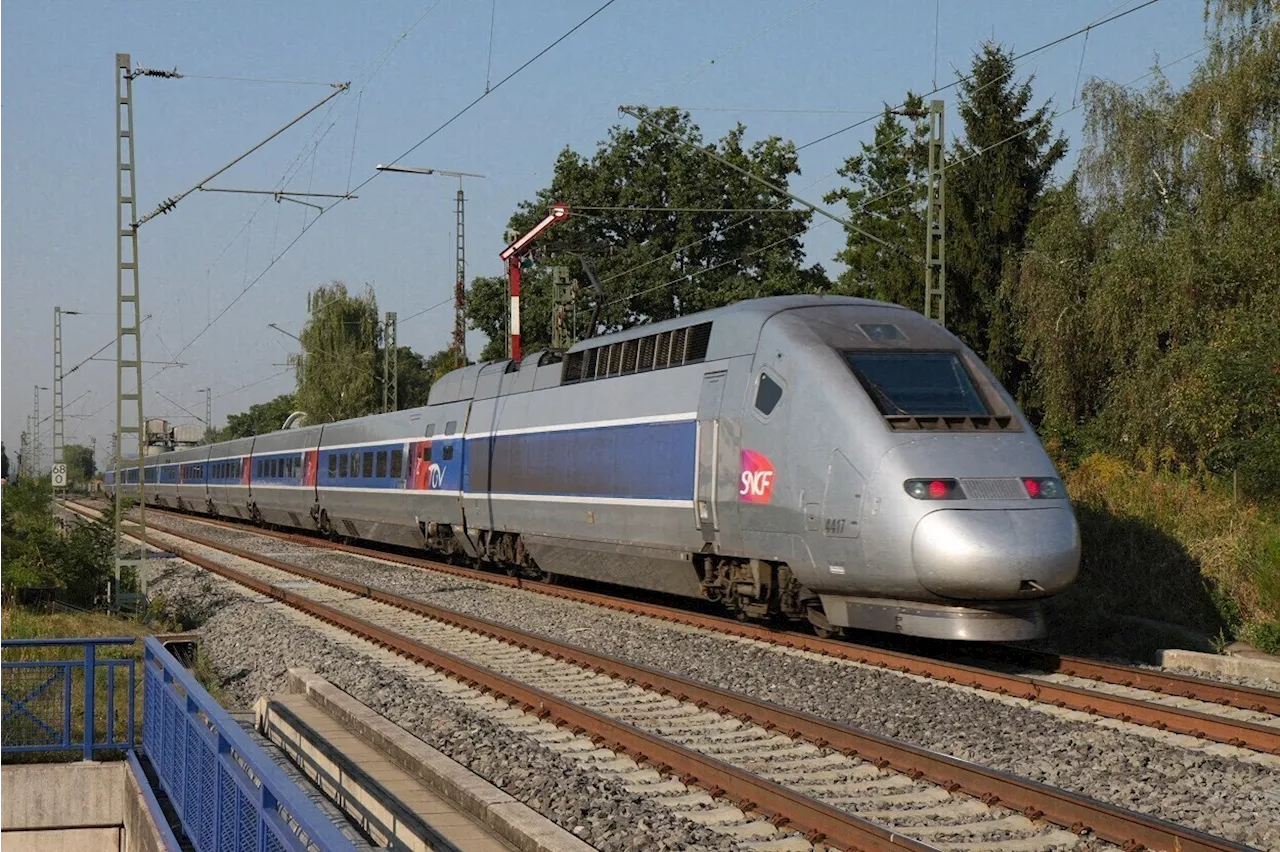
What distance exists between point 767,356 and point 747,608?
8.81 feet

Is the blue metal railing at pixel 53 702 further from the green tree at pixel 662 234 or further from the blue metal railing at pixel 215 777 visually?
the green tree at pixel 662 234

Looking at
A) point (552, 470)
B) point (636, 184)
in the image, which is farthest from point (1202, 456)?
point (636, 184)

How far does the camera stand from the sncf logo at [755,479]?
1330cm

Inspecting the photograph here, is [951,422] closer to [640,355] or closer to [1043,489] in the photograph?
[1043,489]

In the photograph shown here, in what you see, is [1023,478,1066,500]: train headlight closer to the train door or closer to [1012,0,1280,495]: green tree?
the train door

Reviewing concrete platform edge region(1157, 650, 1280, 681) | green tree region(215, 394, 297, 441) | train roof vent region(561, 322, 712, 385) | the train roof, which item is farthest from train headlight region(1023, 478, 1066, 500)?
green tree region(215, 394, 297, 441)

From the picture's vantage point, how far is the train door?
47.5 ft

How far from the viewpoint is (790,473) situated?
12922 millimetres

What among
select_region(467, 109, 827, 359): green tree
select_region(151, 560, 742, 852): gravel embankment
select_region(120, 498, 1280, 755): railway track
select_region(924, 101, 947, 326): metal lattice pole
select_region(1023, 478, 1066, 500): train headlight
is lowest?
select_region(151, 560, 742, 852): gravel embankment

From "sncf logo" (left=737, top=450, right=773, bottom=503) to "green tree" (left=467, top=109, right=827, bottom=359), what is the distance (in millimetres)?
38812

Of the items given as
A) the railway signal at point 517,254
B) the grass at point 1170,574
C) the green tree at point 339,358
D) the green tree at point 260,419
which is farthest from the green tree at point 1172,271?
the green tree at point 260,419

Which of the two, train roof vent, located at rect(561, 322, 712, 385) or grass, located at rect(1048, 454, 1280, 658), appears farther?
train roof vent, located at rect(561, 322, 712, 385)

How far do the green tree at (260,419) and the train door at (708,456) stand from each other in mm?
80635

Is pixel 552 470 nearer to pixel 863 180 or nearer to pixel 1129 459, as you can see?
pixel 1129 459
